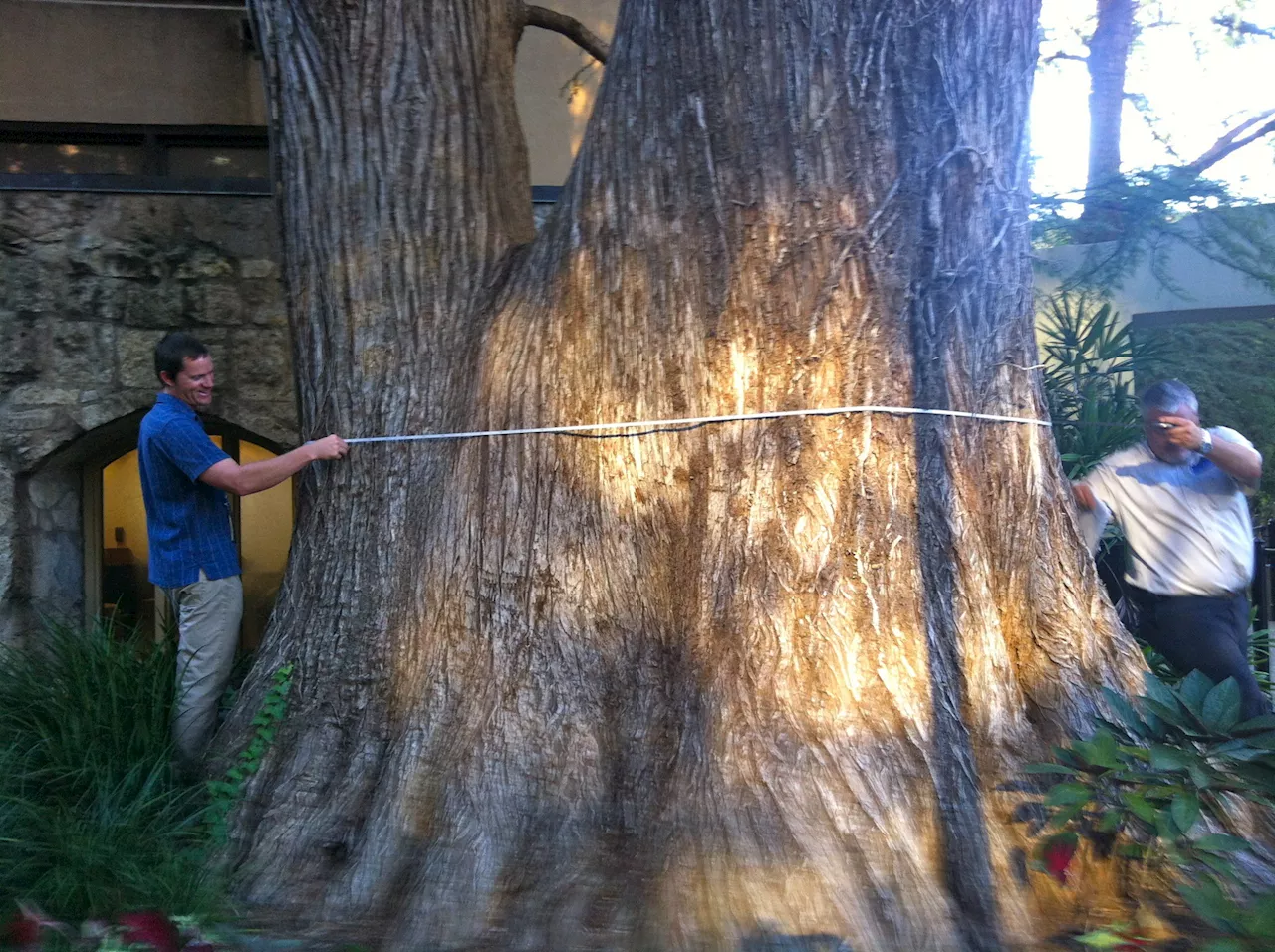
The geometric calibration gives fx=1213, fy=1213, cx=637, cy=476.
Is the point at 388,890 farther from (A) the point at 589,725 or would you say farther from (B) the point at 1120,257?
A: (B) the point at 1120,257

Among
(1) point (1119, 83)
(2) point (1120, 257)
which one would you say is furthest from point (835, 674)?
(1) point (1119, 83)

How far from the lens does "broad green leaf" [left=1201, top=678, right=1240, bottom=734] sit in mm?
3330

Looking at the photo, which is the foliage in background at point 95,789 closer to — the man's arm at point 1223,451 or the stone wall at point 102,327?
the stone wall at point 102,327

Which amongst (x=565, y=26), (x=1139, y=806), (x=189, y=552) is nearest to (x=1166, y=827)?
(x=1139, y=806)

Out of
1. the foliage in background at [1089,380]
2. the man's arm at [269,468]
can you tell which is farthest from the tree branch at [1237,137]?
the man's arm at [269,468]

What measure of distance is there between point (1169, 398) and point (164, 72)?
6.57 meters

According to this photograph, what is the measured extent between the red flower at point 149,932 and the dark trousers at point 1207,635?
368 cm

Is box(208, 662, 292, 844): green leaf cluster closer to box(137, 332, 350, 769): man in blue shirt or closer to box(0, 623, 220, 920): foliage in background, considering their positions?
box(0, 623, 220, 920): foliage in background

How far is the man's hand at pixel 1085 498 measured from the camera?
4.69 meters

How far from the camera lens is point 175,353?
4438mm

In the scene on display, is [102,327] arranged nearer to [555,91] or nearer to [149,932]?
[555,91]

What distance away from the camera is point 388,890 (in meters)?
3.52

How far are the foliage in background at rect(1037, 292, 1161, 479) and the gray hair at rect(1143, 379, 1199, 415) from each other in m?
1.84

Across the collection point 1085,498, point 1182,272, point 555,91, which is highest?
point 555,91
